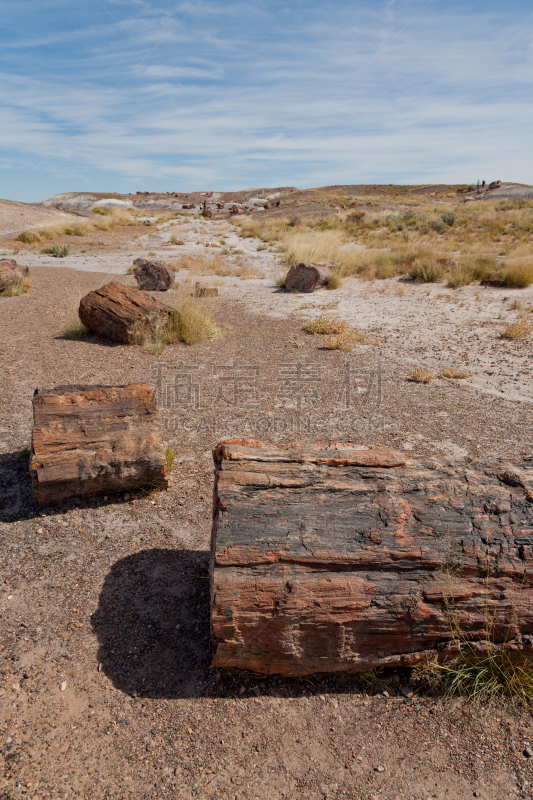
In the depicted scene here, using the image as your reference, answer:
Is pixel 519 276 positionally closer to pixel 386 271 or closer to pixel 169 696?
pixel 386 271

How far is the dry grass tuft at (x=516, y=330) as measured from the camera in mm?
8438

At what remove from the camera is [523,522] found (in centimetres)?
231

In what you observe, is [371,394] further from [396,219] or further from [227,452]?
[396,219]

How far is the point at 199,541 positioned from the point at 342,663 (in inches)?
59.8

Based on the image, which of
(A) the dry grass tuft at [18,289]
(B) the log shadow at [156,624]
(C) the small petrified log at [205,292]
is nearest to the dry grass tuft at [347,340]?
(C) the small petrified log at [205,292]

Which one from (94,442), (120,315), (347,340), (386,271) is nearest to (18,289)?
(120,315)

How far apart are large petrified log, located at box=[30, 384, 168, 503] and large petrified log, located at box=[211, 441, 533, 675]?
1.50 meters

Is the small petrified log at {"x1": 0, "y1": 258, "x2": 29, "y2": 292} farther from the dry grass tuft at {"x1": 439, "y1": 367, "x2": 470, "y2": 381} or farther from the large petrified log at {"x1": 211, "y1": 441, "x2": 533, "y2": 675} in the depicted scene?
the large petrified log at {"x1": 211, "y1": 441, "x2": 533, "y2": 675}

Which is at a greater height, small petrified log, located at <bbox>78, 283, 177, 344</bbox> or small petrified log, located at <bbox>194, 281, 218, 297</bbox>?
small petrified log, located at <bbox>194, 281, 218, 297</bbox>

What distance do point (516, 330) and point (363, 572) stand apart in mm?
7853

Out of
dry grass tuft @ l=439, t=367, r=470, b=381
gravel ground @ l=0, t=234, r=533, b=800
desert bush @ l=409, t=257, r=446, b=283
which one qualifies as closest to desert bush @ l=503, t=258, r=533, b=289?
desert bush @ l=409, t=257, r=446, b=283

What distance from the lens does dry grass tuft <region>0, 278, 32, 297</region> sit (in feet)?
34.0

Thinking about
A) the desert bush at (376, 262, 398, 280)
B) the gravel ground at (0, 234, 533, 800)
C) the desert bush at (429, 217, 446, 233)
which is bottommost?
the gravel ground at (0, 234, 533, 800)

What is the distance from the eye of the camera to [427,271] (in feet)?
42.6
